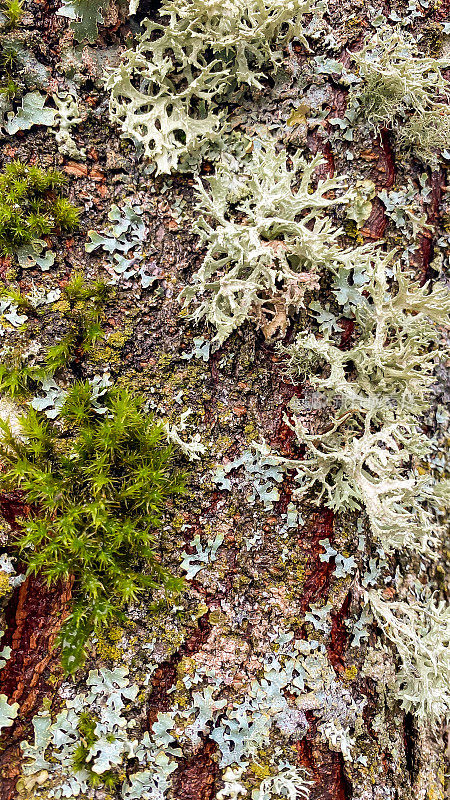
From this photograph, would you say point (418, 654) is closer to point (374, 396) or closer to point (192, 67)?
point (374, 396)

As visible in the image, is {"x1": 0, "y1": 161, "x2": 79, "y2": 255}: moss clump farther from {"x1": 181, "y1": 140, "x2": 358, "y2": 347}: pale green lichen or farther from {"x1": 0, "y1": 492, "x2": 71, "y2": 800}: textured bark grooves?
{"x1": 0, "y1": 492, "x2": 71, "y2": 800}: textured bark grooves

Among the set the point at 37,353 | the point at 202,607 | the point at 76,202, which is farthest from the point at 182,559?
the point at 76,202

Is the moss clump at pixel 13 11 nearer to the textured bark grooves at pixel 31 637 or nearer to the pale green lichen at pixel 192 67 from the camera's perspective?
the pale green lichen at pixel 192 67

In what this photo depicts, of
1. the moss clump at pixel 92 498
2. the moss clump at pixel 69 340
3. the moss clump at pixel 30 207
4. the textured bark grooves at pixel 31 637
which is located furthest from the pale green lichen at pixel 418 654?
the moss clump at pixel 30 207

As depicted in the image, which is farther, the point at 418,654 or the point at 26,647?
the point at 418,654

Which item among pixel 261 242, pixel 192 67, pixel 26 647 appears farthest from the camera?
pixel 192 67

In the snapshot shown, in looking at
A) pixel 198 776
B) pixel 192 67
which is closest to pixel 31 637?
pixel 198 776
